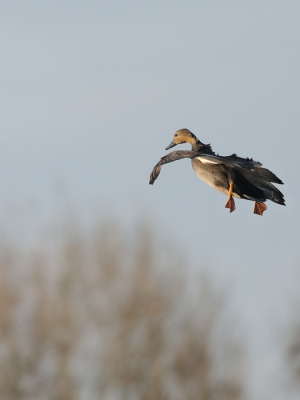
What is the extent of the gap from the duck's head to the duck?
0.68 metres

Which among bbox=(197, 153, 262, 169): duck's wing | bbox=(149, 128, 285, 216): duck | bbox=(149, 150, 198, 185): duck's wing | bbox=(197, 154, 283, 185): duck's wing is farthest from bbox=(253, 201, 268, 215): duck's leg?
bbox=(149, 150, 198, 185): duck's wing

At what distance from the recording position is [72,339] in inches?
976

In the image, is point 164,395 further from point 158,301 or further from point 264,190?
point 264,190

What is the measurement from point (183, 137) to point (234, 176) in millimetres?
1475

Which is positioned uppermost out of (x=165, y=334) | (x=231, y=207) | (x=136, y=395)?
(x=231, y=207)

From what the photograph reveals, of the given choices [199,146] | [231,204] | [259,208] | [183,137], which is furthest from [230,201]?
[183,137]

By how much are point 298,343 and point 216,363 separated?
9216 mm

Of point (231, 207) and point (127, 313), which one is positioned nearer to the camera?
point (231, 207)

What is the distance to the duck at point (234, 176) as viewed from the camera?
9.43 meters

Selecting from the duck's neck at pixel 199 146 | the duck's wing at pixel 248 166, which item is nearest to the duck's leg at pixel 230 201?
the duck's wing at pixel 248 166

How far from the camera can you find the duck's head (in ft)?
36.7

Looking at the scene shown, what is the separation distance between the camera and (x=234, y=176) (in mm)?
10000

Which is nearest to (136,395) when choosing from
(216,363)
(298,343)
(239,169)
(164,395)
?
(164,395)

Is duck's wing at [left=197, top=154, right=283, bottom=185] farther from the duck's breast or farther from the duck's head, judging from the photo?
the duck's head
